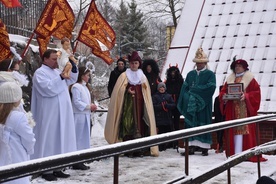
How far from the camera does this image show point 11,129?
3840 millimetres

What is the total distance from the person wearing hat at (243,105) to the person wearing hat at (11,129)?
13.6 ft

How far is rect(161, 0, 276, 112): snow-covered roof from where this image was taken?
1152 cm

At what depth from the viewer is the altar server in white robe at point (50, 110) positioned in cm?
578

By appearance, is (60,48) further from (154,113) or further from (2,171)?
(2,171)

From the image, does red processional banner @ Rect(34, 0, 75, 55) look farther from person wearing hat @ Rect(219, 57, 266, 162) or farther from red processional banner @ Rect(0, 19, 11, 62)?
person wearing hat @ Rect(219, 57, 266, 162)

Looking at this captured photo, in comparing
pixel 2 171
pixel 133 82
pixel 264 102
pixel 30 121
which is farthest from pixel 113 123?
pixel 2 171

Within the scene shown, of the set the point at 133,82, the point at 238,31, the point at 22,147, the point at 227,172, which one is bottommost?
the point at 227,172

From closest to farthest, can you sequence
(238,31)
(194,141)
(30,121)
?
1. (30,121)
2. (194,141)
3. (238,31)

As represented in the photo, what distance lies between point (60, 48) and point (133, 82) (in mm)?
2012

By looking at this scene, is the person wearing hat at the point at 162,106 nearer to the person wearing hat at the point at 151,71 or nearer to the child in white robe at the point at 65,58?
the person wearing hat at the point at 151,71

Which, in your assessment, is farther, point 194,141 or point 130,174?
point 194,141

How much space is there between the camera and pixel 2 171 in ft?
6.83

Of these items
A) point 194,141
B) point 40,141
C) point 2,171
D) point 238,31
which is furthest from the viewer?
point 238,31

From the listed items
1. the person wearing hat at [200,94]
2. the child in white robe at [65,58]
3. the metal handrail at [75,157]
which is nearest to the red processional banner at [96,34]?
the person wearing hat at [200,94]
